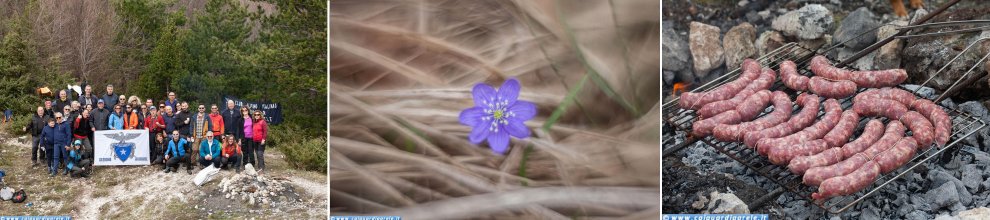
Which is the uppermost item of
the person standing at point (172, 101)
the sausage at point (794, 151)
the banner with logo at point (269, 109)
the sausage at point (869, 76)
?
the sausage at point (869, 76)

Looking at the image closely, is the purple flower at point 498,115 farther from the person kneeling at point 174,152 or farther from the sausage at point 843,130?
the person kneeling at point 174,152

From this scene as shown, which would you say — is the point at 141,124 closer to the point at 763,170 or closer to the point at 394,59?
the point at 394,59

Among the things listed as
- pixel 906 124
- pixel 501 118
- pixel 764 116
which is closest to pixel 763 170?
pixel 764 116

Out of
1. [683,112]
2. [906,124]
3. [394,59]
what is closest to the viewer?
[394,59]

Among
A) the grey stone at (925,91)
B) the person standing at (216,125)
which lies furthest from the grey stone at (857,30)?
the person standing at (216,125)

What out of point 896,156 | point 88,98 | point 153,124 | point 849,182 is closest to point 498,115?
point 849,182

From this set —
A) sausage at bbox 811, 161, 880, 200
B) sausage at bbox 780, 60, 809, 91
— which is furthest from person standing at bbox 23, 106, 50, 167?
sausage at bbox 811, 161, 880, 200
